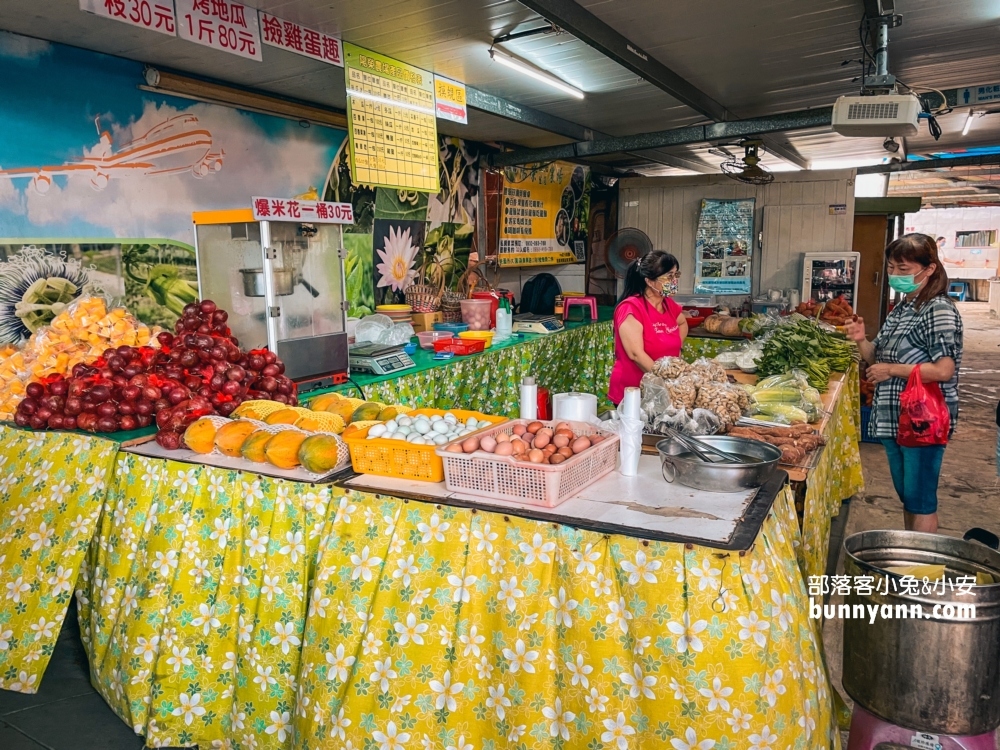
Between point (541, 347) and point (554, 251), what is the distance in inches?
96.5

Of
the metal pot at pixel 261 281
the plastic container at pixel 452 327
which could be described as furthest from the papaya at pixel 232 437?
the plastic container at pixel 452 327

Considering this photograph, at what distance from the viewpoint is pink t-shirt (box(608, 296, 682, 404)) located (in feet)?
13.6

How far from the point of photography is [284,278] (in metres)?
3.89

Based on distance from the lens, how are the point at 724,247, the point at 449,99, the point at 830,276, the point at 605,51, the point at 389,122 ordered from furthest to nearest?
the point at 724,247 < the point at 830,276 < the point at 449,99 < the point at 389,122 < the point at 605,51

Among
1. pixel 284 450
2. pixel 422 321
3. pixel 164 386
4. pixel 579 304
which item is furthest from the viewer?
pixel 579 304

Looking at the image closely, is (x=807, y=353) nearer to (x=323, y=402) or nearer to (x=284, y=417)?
(x=323, y=402)

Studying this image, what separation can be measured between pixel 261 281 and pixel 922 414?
11.3ft

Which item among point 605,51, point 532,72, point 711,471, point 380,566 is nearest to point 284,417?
point 380,566

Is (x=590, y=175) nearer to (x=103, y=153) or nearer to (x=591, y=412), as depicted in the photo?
(x=103, y=153)

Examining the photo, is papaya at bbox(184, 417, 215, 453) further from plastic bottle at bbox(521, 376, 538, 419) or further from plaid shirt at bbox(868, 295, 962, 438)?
plaid shirt at bbox(868, 295, 962, 438)

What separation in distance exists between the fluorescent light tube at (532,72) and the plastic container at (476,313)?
1884 mm

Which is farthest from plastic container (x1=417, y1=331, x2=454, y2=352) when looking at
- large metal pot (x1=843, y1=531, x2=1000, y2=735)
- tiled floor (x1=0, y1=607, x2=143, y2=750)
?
large metal pot (x1=843, y1=531, x2=1000, y2=735)

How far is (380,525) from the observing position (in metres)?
2.09

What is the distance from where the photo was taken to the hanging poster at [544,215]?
25.7 ft
